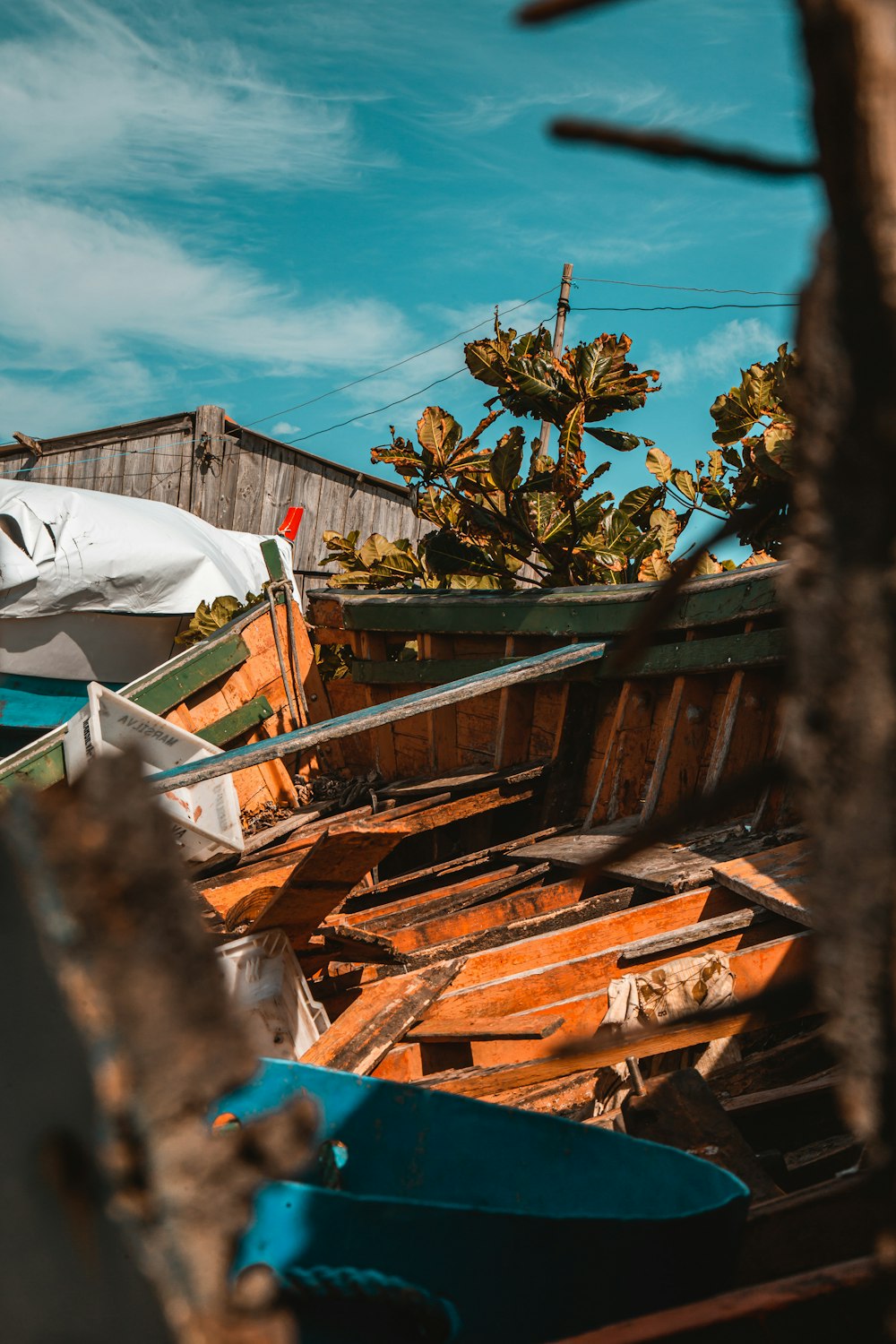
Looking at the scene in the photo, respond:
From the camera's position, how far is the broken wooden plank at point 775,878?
3162 millimetres

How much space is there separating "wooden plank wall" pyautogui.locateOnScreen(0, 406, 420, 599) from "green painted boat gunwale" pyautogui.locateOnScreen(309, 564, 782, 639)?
6.98 meters

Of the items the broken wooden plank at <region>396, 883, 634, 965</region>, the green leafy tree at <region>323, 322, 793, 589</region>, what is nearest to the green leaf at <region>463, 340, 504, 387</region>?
the green leafy tree at <region>323, 322, 793, 589</region>

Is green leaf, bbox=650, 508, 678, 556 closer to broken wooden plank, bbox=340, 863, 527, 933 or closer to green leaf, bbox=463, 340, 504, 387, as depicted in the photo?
green leaf, bbox=463, 340, 504, 387

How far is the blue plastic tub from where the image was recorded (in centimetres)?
155

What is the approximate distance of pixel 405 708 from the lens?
4.35 m

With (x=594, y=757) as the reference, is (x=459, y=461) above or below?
above

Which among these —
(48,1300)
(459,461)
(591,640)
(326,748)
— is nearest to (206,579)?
(326,748)

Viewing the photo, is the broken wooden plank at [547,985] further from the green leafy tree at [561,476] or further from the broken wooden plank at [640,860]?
the green leafy tree at [561,476]

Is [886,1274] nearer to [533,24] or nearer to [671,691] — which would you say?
[533,24]

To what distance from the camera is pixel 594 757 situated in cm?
477

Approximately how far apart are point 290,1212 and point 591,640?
10.7 feet

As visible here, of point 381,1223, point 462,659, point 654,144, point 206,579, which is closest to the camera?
point 654,144

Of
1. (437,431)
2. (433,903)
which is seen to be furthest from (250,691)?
(433,903)

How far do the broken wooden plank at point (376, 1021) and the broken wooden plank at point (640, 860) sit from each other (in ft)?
2.08
